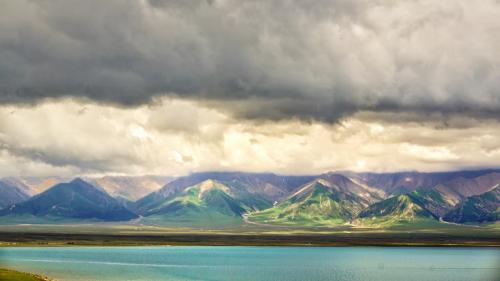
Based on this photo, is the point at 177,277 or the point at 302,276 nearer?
the point at 177,277

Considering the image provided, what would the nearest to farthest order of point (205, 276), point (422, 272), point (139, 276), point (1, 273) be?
point (1, 273)
point (139, 276)
point (205, 276)
point (422, 272)

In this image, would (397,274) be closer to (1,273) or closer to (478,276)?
(478,276)

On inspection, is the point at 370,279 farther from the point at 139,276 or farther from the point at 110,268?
the point at 110,268

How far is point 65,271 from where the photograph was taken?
538 ft

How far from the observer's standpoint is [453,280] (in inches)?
6688

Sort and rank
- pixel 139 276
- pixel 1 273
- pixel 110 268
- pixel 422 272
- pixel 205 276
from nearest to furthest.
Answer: pixel 1 273 < pixel 139 276 < pixel 205 276 < pixel 110 268 < pixel 422 272

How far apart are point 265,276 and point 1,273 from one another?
71.7 meters

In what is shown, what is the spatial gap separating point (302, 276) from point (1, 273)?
7989cm

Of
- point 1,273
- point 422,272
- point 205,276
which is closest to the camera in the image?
point 1,273

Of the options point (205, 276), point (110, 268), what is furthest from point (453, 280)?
point (110, 268)

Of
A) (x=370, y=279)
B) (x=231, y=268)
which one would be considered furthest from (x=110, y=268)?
(x=370, y=279)

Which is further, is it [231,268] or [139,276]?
[231,268]

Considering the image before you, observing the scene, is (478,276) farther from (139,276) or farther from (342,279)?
(139,276)

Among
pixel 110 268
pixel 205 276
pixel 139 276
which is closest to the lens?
pixel 139 276
